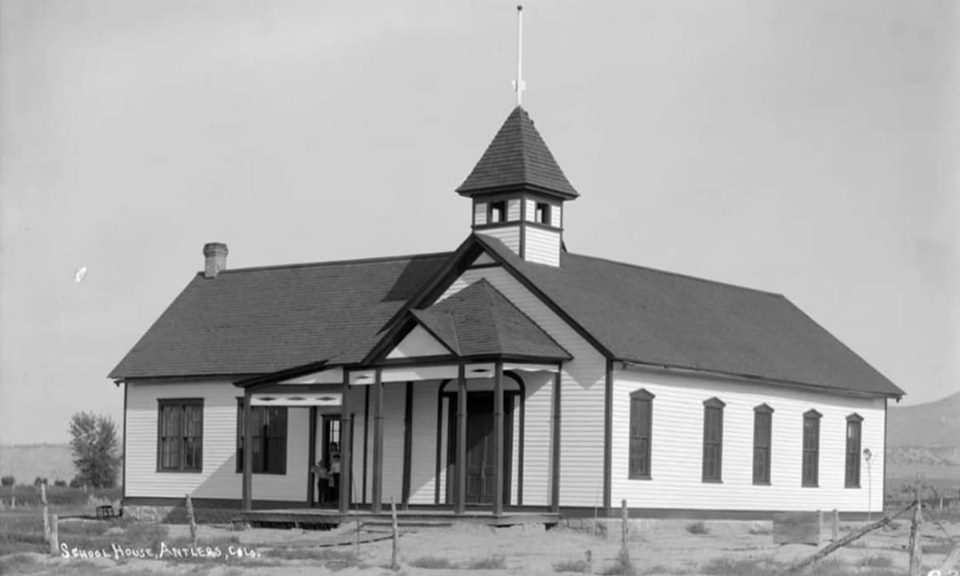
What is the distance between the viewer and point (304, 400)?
146 feet

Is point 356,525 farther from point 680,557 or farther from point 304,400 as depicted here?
point 680,557

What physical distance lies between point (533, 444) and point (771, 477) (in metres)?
8.36

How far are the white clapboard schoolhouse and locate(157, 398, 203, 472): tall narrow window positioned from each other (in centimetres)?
6

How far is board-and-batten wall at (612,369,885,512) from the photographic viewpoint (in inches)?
1657

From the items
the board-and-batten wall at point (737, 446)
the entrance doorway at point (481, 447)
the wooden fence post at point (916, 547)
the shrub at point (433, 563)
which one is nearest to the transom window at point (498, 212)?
the entrance doorway at point (481, 447)

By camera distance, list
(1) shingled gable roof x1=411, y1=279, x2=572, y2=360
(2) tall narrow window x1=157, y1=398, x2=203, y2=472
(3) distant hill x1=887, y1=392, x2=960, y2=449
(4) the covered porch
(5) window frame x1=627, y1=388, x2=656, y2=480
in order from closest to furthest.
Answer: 1. (1) shingled gable roof x1=411, y1=279, x2=572, y2=360
2. (4) the covered porch
3. (5) window frame x1=627, y1=388, x2=656, y2=480
4. (2) tall narrow window x1=157, y1=398, x2=203, y2=472
5. (3) distant hill x1=887, y1=392, x2=960, y2=449

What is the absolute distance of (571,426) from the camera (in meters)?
41.7

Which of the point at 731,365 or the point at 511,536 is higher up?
the point at 731,365

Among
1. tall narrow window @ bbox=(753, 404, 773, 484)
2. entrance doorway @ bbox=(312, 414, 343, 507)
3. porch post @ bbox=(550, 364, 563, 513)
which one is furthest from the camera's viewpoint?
tall narrow window @ bbox=(753, 404, 773, 484)

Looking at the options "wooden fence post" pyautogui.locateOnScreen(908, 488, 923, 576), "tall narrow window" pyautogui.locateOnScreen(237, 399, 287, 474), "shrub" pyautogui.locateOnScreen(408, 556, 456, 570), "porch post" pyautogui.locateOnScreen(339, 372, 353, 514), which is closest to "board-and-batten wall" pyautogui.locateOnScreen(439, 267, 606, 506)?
"porch post" pyautogui.locateOnScreen(339, 372, 353, 514)

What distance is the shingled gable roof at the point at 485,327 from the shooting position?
4038 cm

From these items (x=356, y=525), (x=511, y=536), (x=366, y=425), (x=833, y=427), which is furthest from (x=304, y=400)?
(x=833, y=427)

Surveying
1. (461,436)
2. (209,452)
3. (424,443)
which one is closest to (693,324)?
(424,443)

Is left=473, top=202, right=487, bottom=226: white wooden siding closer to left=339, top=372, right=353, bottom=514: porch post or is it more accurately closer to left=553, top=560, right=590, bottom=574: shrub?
left=339, top=372, right=353, bottom=514: porch post
